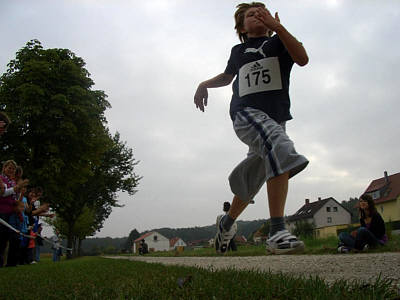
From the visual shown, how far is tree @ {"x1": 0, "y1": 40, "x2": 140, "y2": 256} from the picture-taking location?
717 inches

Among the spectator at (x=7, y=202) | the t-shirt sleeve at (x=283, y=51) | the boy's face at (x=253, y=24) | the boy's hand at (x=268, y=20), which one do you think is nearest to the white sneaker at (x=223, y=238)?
the t-shirt sleeve at (x=283, y=51)

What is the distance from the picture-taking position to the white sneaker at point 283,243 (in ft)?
8.56

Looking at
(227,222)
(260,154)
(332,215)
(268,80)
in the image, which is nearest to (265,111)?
(268,80)

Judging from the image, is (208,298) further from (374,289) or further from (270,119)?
(270,119)

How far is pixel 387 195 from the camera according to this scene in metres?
56.5

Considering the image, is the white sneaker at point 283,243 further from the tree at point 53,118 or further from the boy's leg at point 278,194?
the tree at point 53,118

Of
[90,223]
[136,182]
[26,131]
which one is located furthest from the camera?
[90,223]

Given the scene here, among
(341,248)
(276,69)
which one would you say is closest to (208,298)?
(276,69)

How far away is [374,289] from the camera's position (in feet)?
5.98

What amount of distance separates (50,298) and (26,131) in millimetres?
18254

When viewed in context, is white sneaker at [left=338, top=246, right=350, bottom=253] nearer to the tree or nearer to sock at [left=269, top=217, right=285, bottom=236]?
sock at [left=269, top=217, right=285, bottom=236]

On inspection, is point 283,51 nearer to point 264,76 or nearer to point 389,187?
point 264,76

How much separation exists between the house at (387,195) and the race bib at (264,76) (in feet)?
188

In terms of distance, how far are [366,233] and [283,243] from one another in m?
4.47
